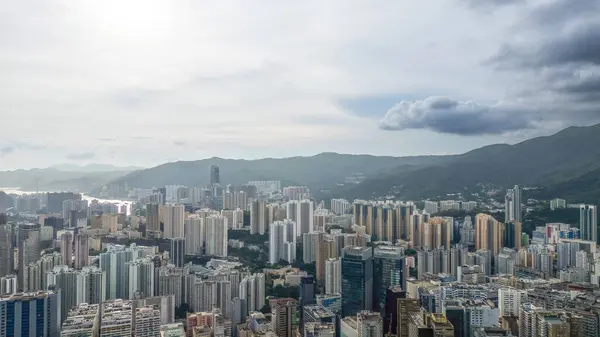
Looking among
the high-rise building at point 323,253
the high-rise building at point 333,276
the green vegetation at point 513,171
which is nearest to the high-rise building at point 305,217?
the green vegetation at point 513,171

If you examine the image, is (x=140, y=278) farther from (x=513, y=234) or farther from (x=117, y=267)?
(x=513, y=234)

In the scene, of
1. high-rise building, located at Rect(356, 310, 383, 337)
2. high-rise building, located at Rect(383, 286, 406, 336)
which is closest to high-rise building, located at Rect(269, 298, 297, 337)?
high-rise building, located at Rect(356, 310, 383, 337)

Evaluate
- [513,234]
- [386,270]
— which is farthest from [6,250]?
[513,234]

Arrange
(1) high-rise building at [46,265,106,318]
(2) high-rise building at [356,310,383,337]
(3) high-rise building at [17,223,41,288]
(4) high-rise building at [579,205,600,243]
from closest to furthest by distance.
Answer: (2) high-rise building at [356,310,383,337] < (1) high-rise building at [46,265,106,318] < (3) high-rise building at [17,223,41,288] < (4) high-rise building at [579,205,600,243]

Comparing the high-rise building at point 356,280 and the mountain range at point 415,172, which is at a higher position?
the mountain range at point 415,172

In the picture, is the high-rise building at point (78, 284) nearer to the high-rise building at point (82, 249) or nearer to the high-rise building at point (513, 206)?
the high-rise building at point (82, 249)

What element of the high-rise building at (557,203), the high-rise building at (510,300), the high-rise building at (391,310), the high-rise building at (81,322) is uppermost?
the high-rise building at (557,203)

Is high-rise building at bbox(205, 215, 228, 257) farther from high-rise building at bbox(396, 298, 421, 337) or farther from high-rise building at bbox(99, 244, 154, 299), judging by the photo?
high-rise building at bbox(396, 298, 421, 337)
